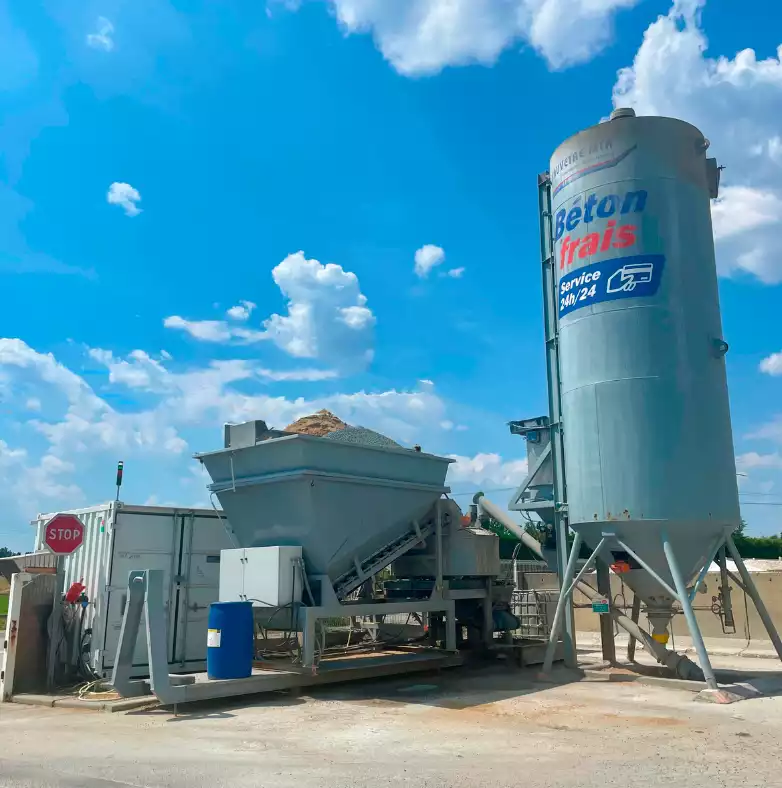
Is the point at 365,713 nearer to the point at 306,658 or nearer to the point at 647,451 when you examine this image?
the point at 306,658

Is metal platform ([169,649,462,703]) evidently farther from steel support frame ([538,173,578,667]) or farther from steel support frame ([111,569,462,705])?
steel support frame ([538,173,578,667])

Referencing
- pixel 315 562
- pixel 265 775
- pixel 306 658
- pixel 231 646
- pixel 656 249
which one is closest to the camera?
pixel 265 775

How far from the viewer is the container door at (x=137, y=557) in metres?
12.8

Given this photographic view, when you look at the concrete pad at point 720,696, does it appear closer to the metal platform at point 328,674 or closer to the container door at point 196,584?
the metal platform at point 328,674

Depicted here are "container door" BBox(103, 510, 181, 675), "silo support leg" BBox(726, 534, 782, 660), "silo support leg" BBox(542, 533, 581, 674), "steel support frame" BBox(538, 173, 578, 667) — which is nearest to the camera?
"container door" BBox(103, 510, 181, 675)

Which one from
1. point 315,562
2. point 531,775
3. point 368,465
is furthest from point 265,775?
point 368,465

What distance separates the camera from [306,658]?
1161 centimetres

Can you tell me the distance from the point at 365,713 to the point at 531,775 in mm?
3759

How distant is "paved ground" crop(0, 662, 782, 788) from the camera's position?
22.3 ft

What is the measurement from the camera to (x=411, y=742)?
828 cm

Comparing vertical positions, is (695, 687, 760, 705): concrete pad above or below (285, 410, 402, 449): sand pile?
below

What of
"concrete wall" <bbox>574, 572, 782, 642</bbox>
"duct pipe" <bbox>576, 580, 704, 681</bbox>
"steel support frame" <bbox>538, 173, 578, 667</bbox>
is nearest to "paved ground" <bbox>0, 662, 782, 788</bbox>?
"duct pipe" <bbox>576, 580, 704, 681</bbox>

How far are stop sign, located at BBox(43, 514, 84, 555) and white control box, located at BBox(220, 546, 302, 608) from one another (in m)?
2.51

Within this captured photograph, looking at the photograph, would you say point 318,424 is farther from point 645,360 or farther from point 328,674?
point 645,360
